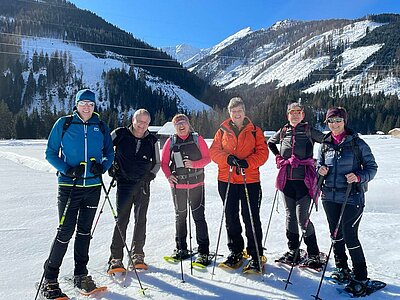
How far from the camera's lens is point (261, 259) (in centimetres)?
448

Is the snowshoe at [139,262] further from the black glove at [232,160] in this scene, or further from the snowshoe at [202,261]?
the black glove at [232,160]

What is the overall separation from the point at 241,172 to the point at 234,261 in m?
1.28

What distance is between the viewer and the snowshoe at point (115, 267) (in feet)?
14.1

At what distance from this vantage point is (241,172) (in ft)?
14.4

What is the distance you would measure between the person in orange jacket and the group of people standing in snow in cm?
1

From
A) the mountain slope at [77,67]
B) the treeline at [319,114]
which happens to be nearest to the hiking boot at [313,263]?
the treeline at [319,114]

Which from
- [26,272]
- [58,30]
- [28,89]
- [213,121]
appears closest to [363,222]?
[26,272]

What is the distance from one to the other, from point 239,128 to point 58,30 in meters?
169

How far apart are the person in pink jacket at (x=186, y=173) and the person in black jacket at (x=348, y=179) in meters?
1.64

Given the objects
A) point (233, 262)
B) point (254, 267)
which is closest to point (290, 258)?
point (254, 267)

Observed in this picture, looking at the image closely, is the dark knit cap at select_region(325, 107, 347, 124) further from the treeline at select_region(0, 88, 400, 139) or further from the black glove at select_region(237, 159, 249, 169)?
the treeline at select_region(0, 88, 400, 139)

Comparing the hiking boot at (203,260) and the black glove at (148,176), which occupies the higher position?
the black glove at (148,176)

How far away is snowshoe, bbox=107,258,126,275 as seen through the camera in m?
4.31

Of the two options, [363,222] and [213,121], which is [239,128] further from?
[213,121]
